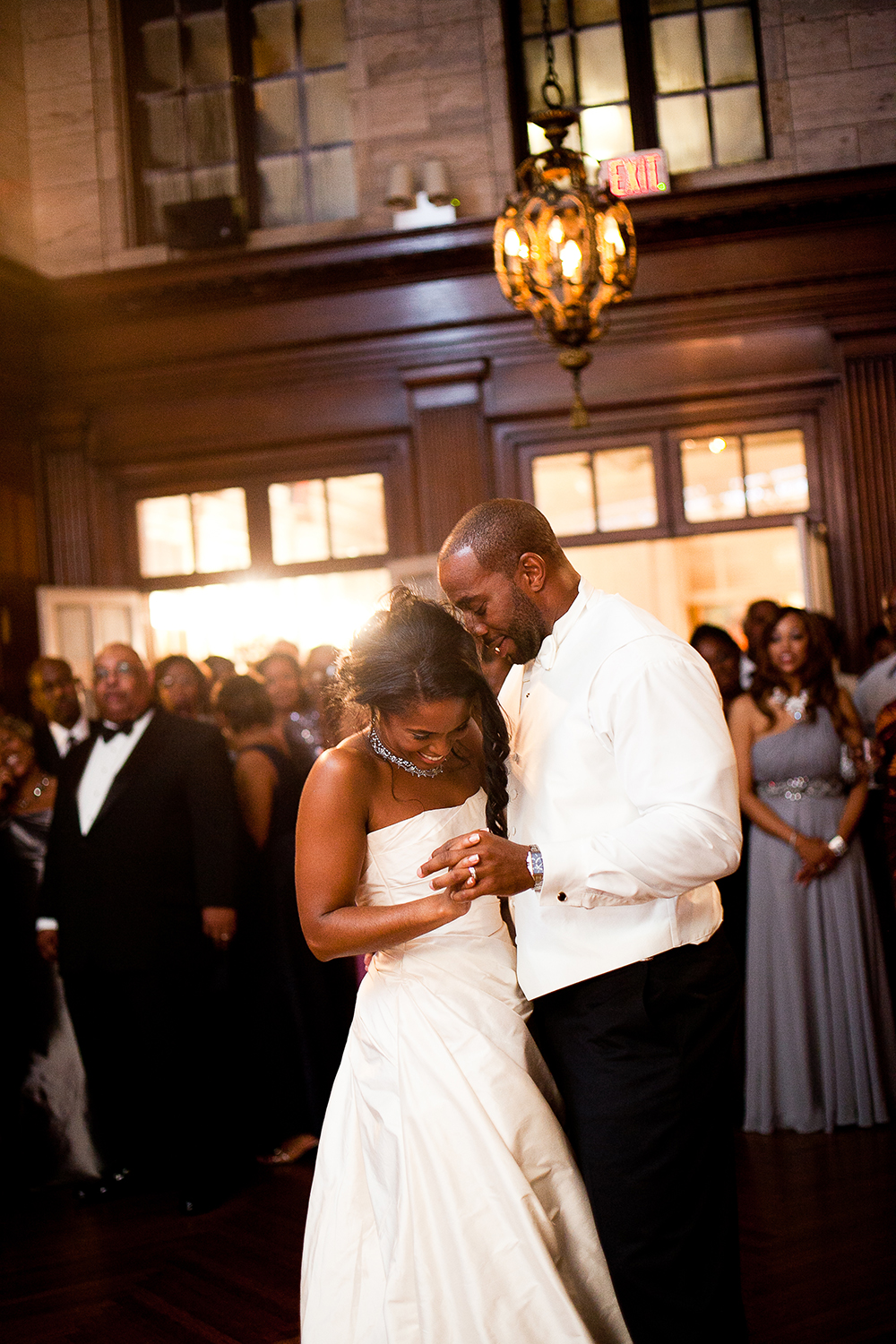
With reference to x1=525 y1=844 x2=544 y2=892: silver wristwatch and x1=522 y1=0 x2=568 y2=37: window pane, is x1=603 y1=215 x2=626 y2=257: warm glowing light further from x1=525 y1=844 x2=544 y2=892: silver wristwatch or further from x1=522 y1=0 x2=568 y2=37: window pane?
x1=522 y1=0 x2=568 y2=37: window pane

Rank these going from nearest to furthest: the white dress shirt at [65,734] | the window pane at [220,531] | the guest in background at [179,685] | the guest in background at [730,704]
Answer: the guest in background at [730,704] < the guest in background at [179,685] < the white dress shirt at [65,734] < the window pane at [220,531]

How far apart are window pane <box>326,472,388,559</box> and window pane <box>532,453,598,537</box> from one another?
3.35 ft

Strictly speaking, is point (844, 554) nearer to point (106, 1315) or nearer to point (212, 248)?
point (212, 248)

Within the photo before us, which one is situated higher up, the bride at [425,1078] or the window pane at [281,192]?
the window pane at [281,192]

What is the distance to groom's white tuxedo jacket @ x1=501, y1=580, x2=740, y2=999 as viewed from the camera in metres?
1.97

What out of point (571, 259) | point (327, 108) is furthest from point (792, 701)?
point (327, 108)

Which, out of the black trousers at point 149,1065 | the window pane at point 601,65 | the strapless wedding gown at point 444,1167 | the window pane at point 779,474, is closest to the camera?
the strapless wedding gown at point 444,1167

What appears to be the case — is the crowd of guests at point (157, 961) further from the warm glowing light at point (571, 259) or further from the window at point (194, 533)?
the window at point (194, 533)

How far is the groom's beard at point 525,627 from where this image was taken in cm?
224

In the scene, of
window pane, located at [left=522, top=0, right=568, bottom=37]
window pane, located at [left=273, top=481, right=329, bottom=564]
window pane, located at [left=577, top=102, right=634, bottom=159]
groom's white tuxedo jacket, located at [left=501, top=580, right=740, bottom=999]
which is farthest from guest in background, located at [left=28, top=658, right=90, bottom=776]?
window pane, located at [left=522, top=0, right=568, bottom=37]

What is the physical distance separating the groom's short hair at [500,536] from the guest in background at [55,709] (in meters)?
4.24

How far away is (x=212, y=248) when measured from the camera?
7594 mm

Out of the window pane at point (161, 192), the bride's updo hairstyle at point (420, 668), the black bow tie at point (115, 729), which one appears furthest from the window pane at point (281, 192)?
the bride's updo hairstyle at point (420, 668)

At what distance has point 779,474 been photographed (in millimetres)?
7246
